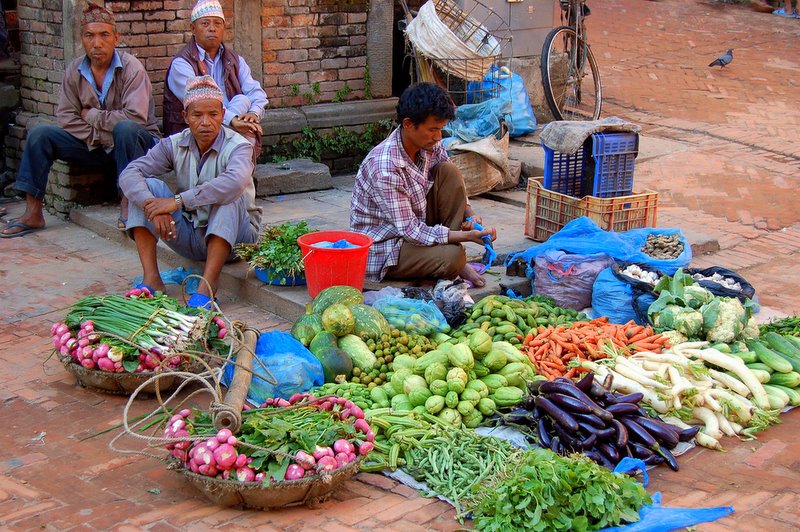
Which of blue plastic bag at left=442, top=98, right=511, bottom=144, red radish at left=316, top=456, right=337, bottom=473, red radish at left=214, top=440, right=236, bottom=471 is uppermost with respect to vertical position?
blue plastic bag at left=442, top=98, right=511, bottom=144

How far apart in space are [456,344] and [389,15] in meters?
5.12

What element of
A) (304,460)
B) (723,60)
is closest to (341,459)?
(304,460)

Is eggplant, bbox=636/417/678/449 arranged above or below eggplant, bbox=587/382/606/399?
below

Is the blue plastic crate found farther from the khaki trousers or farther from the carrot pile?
the carrot pile

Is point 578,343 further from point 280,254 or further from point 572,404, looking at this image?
point 280,254

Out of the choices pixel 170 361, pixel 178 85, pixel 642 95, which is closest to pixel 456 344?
pixel 170 361

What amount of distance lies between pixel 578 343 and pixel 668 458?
103 cm

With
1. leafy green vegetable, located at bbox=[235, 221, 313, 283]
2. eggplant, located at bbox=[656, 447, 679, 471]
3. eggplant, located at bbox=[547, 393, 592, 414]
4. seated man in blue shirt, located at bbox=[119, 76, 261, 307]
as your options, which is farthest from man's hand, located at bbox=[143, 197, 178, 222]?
eggplant, located at bbox=[656, 447, 679, 471]

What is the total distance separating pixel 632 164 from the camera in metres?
6.96

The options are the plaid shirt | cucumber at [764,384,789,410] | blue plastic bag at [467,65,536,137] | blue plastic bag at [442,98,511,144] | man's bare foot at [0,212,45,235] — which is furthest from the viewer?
blue plastic bag at [467,65,536,137]

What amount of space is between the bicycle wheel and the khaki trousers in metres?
4.72

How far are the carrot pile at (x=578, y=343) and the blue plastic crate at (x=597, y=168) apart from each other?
165 centimetres

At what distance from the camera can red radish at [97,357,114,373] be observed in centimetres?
468

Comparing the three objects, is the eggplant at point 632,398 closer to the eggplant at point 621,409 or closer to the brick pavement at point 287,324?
the eggplant at point 621,409
